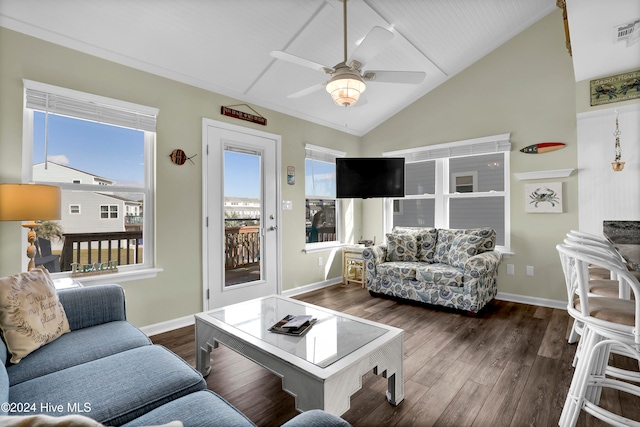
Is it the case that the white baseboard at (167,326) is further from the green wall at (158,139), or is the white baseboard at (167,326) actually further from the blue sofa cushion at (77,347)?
the blue sofa cushion at (77,347)

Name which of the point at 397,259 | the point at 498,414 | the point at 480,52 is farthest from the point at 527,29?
the point at 498,414

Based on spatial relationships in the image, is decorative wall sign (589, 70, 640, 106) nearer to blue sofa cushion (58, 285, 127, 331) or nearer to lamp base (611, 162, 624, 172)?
lamp base (611, 162, 624, 172)

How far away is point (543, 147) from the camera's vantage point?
11.9ft

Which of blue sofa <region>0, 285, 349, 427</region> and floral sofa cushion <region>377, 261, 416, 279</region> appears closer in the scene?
blue sofa <region>0, 285, 349, 427</region>

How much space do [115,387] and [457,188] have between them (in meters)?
4.38

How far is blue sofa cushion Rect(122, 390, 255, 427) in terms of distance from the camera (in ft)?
3.39

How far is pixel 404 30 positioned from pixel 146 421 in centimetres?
382

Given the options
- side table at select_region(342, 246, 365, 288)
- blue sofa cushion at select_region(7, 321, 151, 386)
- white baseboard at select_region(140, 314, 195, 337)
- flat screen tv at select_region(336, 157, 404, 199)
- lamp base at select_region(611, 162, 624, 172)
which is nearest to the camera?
blue sofa cushion at select_region(7, 321, 151, 386)

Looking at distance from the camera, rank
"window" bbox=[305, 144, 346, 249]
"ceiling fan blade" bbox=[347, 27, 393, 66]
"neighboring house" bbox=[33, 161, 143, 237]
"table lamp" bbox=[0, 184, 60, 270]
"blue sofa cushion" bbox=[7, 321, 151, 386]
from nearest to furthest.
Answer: "blue sofa cushion" bbox=[7, 321, 151, 386], "table lamp" bbox=[0, 184, 60, 270], "ceiling fan blade" bbox=[347, 27, 393, 66], "neighboring house" bbox=[33, 161, 143, 237], "window" bbox=[305, 144, 346, 249]

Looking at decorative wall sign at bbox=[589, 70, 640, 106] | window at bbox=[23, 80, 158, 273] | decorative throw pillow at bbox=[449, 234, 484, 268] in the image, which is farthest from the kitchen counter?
window at bbox=[23, 80, 158, 273]

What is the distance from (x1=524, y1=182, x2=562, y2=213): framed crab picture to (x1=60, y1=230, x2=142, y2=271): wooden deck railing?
4355 mm

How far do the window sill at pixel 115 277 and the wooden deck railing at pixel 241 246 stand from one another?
805 mm

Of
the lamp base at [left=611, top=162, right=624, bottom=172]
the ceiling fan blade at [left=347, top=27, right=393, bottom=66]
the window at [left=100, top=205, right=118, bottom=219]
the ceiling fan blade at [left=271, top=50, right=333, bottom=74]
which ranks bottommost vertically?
the window at [left=100, top=205, right=118, bottom=219]

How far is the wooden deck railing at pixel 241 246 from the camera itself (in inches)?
140
